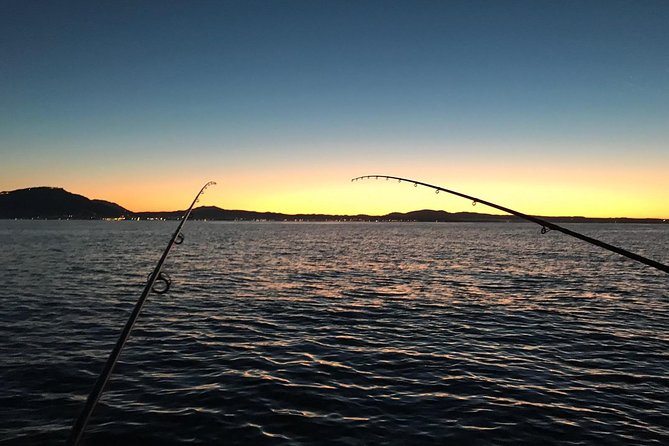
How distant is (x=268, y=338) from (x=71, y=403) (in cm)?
Result: 703

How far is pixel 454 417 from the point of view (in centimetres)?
979

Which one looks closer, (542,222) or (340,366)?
(542,222)

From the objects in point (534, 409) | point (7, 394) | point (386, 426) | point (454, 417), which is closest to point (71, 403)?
point (7, 394)

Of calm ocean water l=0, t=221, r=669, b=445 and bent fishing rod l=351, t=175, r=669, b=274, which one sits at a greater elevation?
bent fishing rod l=351, t=175, r=669, b=274

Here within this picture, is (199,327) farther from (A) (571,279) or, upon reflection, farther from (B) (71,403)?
(A) (571,279)

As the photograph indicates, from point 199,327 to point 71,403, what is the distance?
7.74 m

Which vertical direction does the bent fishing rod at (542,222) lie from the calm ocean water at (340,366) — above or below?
above

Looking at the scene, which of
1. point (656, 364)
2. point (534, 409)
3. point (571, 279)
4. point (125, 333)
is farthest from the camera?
point (571, 279)

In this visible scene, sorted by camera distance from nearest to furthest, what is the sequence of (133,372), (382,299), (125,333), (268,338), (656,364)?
(125,333) < (133,372) < (656,364) < (268,338) < (382,299)

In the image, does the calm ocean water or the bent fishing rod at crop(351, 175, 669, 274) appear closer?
the bent fishing rod at crop(351, 175, 669, 274)

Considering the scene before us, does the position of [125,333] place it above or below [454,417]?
above

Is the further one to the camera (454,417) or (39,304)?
(39,304)

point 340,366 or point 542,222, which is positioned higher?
point 542,222

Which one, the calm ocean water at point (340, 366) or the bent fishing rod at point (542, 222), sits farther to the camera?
the calm ocean water at point (340, 366)
